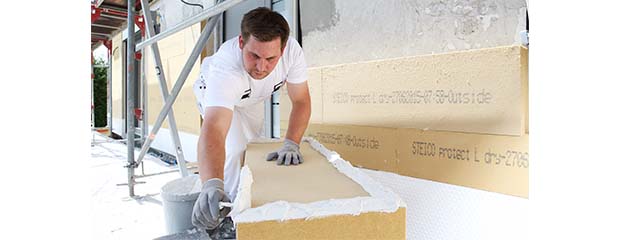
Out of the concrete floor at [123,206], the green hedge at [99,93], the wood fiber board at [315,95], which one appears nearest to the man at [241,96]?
the wood fiber board at [315,95]

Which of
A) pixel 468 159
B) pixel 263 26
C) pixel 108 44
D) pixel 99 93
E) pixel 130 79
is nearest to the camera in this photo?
pixel 468 159

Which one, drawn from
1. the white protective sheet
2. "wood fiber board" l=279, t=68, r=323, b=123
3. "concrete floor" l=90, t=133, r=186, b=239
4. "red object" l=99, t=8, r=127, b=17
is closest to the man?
"wood fiber board" l=279, t=68, r=323, b=123

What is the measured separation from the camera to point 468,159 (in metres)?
0.98

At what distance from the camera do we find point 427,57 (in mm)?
1083

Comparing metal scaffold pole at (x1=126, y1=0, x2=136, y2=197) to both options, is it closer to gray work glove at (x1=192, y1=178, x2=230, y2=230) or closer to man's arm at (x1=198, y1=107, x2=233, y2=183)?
man's arm at (x1=198, y1=107, x2=233, y2=183)

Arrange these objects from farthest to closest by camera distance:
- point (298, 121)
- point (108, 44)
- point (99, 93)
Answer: point (108, 44), point (99, 93), point (298, 121)

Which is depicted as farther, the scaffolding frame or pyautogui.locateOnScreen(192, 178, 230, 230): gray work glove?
the scaffolding frame

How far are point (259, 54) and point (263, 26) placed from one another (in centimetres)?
9

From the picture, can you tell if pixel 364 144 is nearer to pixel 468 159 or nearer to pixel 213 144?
pixel 468 159

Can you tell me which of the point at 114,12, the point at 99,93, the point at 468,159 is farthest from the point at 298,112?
the point at 114,12

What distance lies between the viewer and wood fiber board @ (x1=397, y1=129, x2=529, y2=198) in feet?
2.87
